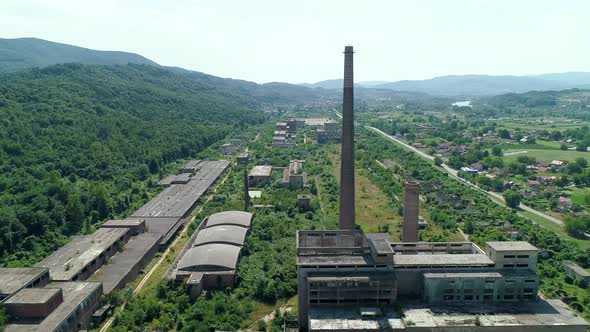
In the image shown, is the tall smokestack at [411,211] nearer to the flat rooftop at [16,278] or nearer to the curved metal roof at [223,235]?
the curved metal roof at [223,235]

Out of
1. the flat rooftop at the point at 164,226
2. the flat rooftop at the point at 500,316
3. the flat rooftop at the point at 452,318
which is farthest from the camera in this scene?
the flat rooftop at the point at 164,226

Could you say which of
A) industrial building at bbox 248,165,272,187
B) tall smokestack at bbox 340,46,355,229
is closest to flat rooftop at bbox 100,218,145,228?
tall smokestack at bbox 340,46,355,229

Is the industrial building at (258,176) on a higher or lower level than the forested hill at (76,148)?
lower

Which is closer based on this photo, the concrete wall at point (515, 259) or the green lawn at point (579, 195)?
the concrete wall at point (515, 259)

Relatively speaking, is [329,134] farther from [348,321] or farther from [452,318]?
[348,321]

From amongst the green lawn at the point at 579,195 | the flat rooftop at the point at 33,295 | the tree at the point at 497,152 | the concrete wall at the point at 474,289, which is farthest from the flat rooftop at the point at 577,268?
the tree at the point at 497,152

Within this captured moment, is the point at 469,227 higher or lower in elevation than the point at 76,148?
lower

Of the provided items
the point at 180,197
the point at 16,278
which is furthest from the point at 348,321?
the point at 180,197

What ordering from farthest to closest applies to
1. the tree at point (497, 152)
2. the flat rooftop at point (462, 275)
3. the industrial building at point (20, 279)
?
1. the tree at point (497, 152)
2. the industrial building at point (20, 279)
3. the flat rooftop at point (462, 275)
